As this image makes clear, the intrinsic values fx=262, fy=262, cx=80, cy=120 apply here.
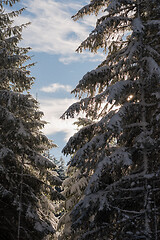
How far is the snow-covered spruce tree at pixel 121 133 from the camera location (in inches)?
269

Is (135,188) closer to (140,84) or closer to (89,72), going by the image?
(140,84)

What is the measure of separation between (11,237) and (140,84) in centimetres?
854

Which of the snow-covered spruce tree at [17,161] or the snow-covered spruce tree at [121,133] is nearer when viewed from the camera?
the snow-covered spruce tree at [121,133]

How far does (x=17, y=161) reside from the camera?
1202cm

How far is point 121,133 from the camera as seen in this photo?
328 inches

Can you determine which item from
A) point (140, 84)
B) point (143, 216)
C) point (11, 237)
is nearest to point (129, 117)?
point (140, 84)

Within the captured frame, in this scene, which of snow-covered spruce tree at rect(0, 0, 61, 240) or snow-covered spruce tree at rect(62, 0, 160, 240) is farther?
snow-covered spruce tree at rect(0, 0, 61, 240)

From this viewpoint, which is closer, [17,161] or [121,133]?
[121,133]

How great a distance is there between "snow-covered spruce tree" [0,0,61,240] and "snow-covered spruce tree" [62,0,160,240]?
355 centimetres

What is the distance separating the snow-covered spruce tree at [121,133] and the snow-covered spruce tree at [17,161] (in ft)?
11.6

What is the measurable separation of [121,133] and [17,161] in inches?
227

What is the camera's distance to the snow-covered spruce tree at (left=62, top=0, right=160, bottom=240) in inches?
269

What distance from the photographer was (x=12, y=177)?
12000 mm

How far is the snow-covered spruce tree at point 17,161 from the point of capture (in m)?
11.0
